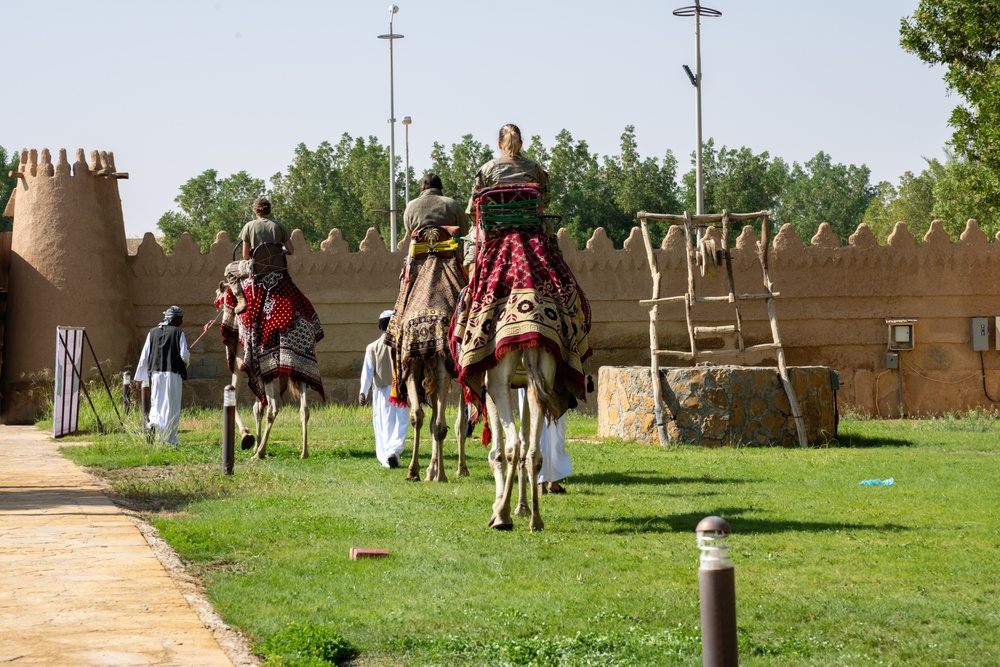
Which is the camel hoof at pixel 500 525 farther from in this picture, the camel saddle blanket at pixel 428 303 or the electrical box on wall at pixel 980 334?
the electrical box on wall at pixel 980 334

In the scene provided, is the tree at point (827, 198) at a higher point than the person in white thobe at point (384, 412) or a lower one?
higher

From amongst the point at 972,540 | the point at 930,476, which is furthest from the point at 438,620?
the point at 930,476

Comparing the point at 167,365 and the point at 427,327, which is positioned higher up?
the point at 427,327

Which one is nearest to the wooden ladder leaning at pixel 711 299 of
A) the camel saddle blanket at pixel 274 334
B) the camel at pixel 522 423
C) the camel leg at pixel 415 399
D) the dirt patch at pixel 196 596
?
the camel saddle blanket at pixel 274 334

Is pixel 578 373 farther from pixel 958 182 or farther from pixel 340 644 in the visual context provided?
pixel 958 182

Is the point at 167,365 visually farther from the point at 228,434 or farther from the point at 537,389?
the point at 537,389

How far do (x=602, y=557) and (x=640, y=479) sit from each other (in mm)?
3930

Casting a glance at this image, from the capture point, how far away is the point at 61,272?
64.8ft

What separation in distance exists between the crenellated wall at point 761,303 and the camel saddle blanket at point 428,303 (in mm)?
10022

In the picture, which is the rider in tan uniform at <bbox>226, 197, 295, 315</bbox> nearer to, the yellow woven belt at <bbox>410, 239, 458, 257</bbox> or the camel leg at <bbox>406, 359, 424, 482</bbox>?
the yellow woven belt at <bbox>410, 239, 458, 257</bbox>

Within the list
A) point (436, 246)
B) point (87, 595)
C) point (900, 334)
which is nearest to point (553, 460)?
point (436, 246)

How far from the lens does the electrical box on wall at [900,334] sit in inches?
826

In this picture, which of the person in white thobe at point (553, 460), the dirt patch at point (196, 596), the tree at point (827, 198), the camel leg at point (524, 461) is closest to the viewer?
the dirt patch at point (196, 596)

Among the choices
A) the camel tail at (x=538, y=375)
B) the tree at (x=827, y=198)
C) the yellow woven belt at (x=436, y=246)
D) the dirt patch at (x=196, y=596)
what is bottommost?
the dirt patch at (x=196, y=596)
